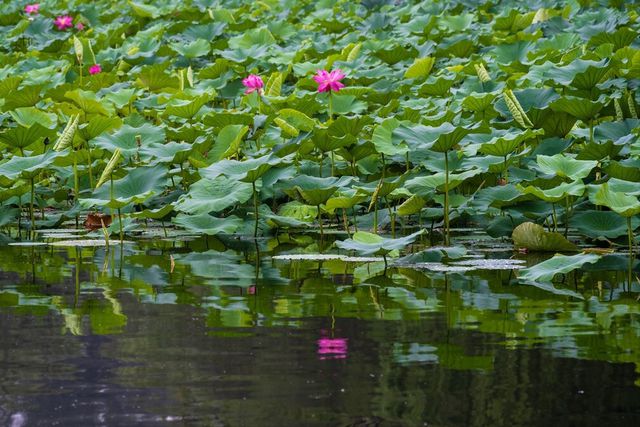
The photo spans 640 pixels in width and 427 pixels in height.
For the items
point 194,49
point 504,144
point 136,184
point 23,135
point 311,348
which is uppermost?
point 194,49

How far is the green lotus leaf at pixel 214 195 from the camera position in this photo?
4270 millimetres

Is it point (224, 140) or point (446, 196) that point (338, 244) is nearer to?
point (446, 196)

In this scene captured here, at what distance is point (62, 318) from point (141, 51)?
609cm

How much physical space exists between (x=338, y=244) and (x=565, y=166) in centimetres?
95

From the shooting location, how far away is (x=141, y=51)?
8.76 meters

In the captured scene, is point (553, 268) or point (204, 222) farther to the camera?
point (204, 222)

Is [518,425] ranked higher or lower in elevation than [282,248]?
lower

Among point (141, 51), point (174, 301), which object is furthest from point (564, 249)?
point (141, 51)

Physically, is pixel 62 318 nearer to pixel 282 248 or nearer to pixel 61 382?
pixel 61 382

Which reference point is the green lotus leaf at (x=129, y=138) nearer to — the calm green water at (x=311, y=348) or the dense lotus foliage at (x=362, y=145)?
the dense lotus foliage at (x=362, y=145)

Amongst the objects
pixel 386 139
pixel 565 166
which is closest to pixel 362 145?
pixel 386 139

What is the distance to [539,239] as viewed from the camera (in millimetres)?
3879

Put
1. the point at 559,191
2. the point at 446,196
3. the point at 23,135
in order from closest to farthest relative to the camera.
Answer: the point at 559,191
the point at 446,196
the point at 23,135

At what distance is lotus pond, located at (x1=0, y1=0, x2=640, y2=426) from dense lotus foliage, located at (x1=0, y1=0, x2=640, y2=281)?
2 cm
